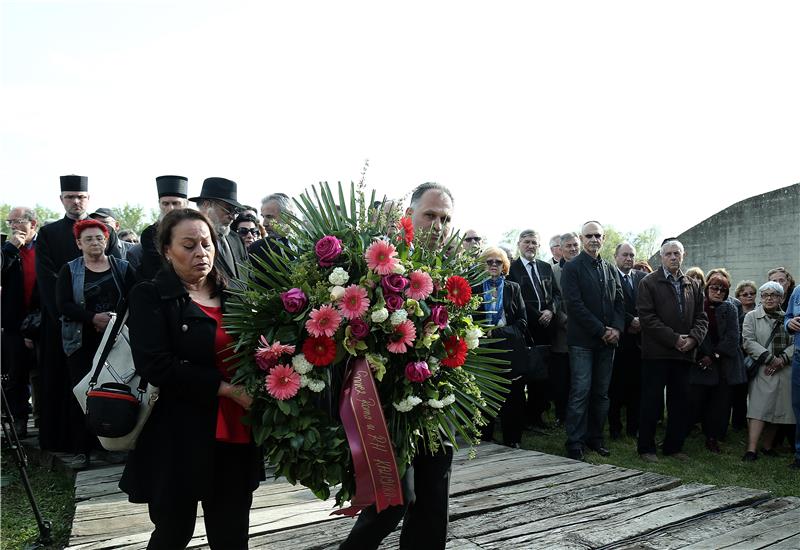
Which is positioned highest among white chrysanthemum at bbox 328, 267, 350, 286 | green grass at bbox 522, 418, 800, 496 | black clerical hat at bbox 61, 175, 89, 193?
black clerical hat at bbox 61, 175, 89, 193

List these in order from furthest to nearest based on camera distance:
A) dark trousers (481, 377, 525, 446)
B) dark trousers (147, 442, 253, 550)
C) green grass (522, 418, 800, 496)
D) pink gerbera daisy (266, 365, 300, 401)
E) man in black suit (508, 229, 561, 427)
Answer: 1. man in black suit (508, 229, 561, 427)
2. dark trousers (481, 377, 525, 446)
3. green grass (522, 418, 800, 496)
4. dark trousers (147, 442, 253, 550)
5. pink gerbera daisy (266, 365, 300, 401)

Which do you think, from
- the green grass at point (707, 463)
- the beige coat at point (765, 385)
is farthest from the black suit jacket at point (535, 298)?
the beige coat at point (765, 385)

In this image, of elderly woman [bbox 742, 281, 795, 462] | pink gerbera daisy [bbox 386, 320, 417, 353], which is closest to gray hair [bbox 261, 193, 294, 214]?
pink gerbera daisy [bbox 386, 320, 417, 353]

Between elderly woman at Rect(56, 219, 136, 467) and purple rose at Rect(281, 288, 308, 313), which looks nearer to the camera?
purple rose at Rect(281, 288, 308, 313)

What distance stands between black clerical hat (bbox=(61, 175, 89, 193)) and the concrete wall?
37.8ft

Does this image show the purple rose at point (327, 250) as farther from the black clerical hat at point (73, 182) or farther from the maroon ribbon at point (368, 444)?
the black clerical hat at point (73, 182)

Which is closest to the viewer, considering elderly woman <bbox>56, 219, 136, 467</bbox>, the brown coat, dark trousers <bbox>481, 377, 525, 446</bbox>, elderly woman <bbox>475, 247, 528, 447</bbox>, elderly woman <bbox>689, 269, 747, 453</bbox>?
elderly woman <bbox>56, 219, 136, 467</bbox>

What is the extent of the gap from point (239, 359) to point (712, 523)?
351cm

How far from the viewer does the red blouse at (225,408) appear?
2844mm

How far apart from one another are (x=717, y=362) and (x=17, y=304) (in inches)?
302

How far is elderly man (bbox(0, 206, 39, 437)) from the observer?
23.8ft

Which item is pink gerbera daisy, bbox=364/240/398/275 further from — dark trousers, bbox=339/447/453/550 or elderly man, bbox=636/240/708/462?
elderly man, bbox=636/240/708/462

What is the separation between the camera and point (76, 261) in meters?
5.69

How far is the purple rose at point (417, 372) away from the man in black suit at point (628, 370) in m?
6.07
